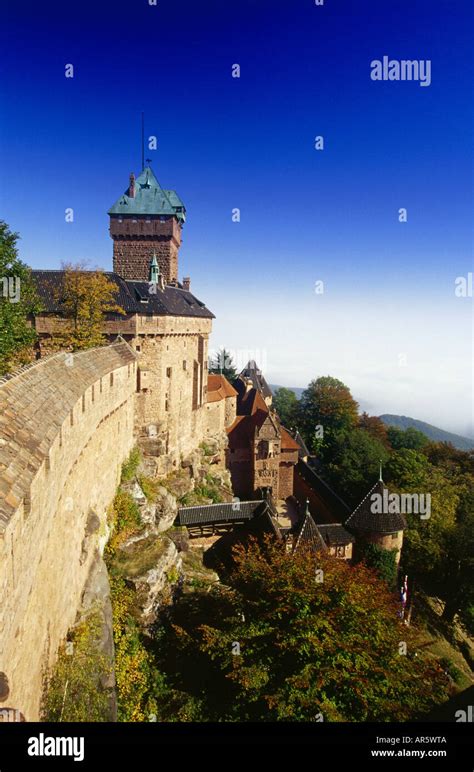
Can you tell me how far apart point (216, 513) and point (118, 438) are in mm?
9979

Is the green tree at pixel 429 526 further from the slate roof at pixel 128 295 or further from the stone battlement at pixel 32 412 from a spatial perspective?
the stone battlement at pixel 32 412

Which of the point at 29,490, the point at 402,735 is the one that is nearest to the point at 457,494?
the point at 402,735

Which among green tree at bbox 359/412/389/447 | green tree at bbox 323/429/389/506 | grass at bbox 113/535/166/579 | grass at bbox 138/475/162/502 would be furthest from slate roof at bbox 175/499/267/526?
green tree at bbox 359/412/389/447

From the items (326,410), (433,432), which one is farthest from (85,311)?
(433,432)

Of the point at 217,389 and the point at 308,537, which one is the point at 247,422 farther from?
the point at 308,537

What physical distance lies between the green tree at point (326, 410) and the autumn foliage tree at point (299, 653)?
32.5 m

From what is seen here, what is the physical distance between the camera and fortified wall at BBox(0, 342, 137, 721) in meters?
5.87

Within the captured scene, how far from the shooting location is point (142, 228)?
3272cm

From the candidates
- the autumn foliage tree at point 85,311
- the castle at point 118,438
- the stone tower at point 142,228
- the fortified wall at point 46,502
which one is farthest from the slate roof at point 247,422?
the fortified wall at point 46,502

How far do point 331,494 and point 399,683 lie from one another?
1772 centimetres

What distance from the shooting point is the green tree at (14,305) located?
734 inches

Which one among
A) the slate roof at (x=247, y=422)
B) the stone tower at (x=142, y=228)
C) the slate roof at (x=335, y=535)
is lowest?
the slate roof at (x=335, y=535)

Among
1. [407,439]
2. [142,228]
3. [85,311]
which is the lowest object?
[407,439]

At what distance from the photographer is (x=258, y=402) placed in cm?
4016
